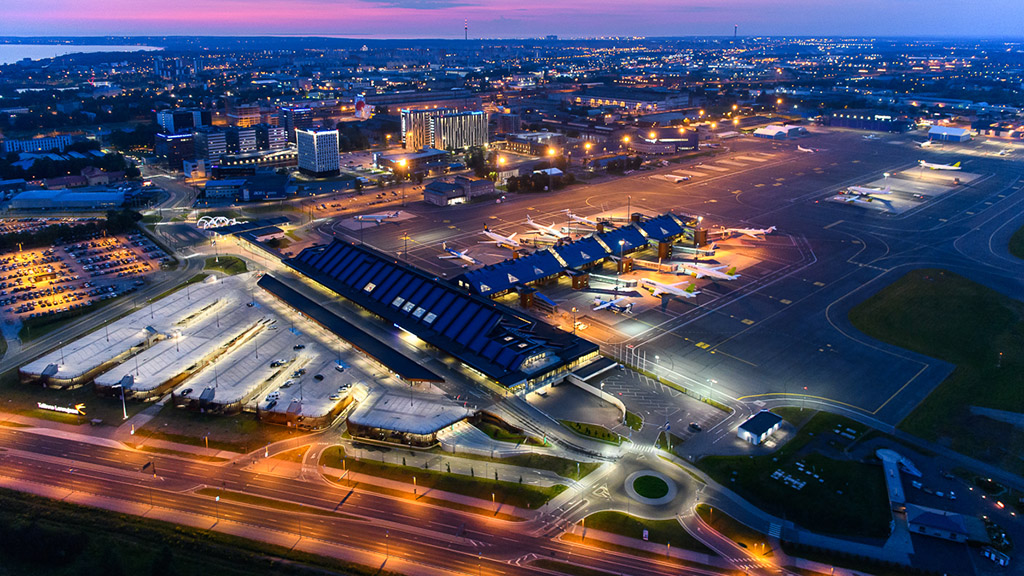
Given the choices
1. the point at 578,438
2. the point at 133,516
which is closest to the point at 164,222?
the point at 133,516

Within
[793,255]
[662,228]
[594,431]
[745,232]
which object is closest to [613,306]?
[594,431]

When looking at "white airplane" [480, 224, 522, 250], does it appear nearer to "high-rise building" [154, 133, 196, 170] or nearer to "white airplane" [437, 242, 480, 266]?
"white airplane" [437, 242, 480, 266]

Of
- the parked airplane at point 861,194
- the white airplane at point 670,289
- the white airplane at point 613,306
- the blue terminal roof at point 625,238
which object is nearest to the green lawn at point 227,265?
the white airplane at point 613,306

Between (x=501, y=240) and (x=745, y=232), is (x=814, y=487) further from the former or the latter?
(x=745, y=232)

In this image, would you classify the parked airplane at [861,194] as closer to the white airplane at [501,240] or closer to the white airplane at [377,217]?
the white airplane at [501,240]

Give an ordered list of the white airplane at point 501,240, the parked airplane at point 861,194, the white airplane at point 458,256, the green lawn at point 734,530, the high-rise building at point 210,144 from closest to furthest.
Answer: the green lawn at point 734,530 → the white airplane at point 458,256 → the white airplane at point 501,240 → the parked airplane at point 861,194 → the high-rise building at point 210,144
